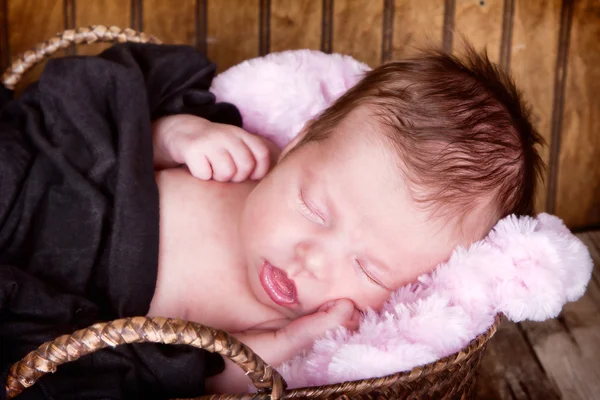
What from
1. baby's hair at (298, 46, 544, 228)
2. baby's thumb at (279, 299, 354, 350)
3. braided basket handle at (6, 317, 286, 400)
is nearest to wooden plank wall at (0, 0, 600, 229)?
baby's hair at (298, 46, 544, 228)

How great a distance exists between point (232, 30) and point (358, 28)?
29 cm

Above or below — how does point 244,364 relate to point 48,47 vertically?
below

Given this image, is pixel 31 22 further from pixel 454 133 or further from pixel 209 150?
pixel 454 133

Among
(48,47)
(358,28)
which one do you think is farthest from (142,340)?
(358,28)

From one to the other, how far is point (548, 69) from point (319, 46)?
1.82 feet

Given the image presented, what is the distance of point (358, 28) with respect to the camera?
5.07 feet

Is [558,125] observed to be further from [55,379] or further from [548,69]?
[55,379]

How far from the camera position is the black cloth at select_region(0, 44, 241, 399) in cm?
87

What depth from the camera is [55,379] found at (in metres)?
0.81

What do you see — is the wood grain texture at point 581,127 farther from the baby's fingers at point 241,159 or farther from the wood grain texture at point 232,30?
the baby's fingers at point 241,159

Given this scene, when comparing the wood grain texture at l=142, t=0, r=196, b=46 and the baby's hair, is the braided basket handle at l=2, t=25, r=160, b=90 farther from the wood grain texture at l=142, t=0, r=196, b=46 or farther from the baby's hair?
the baby's hair

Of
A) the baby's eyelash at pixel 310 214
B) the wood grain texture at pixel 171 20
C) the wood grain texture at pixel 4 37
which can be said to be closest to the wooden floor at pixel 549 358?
the baby's eyelash at pixel 310 214

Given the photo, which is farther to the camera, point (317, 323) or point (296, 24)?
point (296, 24)

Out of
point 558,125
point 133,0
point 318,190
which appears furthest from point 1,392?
point 558,125
